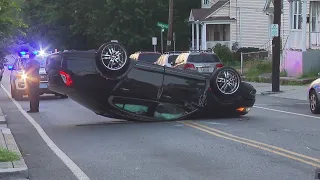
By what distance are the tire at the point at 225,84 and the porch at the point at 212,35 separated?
1312 inches

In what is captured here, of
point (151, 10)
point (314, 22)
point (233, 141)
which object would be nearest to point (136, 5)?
point (151, 10)

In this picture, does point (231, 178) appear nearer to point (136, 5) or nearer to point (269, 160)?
point (269, 160)

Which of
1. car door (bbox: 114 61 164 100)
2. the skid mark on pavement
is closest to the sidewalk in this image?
car door (bbox: 114 61 164 100)

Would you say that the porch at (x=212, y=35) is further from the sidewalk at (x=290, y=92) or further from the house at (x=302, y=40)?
the sidewalk at (x=290, y=92)

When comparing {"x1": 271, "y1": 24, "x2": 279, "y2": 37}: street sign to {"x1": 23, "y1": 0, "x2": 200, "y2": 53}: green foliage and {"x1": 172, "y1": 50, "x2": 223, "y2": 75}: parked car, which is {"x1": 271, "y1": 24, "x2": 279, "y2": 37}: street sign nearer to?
{"x1": 172, "y1": 50, "x2": 223, "y2": 75}: parked car

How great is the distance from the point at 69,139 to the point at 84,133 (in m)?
0.84

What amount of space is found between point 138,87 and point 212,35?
120 feet

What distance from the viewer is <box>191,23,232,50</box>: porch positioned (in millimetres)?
47469

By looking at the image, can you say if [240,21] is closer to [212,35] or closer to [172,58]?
[212,35]

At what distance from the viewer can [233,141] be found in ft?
35.1

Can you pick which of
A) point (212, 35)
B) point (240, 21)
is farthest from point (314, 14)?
point (212, 35)

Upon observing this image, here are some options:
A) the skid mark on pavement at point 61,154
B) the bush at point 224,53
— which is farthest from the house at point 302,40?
the skid mark on pavement at point 61,154

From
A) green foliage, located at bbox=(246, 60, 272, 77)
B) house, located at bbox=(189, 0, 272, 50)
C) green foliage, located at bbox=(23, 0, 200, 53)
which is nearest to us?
green foliage, located at bbox=(246, 60, 272, 77)

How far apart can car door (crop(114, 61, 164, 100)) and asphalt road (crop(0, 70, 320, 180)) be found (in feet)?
2.56
